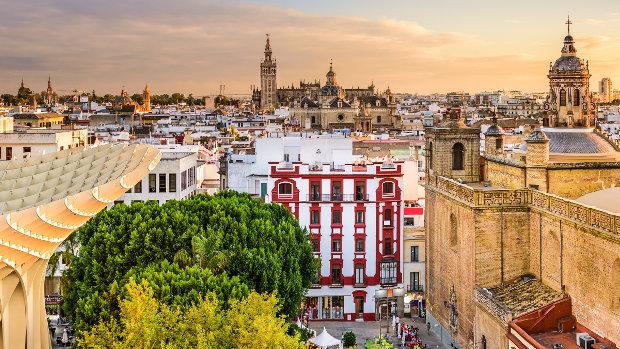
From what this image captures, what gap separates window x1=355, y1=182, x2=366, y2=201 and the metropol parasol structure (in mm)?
19344

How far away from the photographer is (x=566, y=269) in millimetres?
33156

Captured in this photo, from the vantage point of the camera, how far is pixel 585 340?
1171 inches

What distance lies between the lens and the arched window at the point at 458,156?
46.2 metres

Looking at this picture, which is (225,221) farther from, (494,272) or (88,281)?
(494,272)

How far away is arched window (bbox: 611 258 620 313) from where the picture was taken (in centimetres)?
2880

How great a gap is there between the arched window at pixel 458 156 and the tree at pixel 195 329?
2481cm

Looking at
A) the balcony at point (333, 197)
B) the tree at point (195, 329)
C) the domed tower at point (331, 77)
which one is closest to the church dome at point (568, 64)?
the balcony at point (333, 197)

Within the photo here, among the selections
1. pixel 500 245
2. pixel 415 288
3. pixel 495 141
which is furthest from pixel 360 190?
pixel 500 245

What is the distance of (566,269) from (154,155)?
1756 centimetres

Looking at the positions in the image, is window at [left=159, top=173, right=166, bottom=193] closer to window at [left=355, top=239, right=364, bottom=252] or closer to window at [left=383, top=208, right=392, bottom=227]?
window at [left=355, top=239, right=364, bottom=252]

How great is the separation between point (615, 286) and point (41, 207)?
2012 centimetres

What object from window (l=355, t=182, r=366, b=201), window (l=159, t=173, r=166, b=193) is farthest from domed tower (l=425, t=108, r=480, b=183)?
window (l=159, t=173, r=166, b=193)

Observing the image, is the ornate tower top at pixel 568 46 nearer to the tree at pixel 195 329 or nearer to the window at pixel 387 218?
the window at pixel 387 218

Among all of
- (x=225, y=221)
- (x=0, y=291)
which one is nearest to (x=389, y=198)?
(x=225, y=221)
